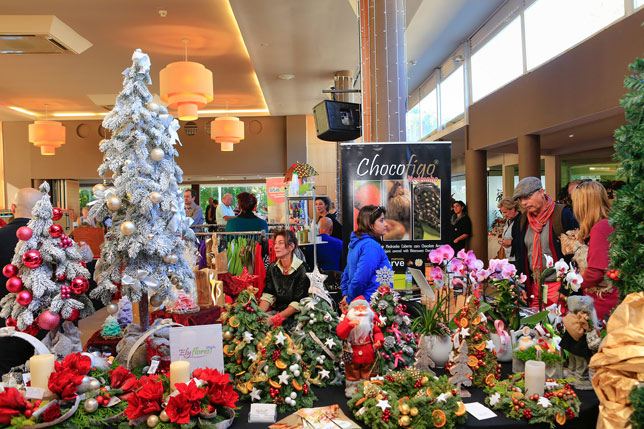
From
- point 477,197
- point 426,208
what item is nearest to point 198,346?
point 426,208

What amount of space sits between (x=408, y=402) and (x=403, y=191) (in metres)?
2.33

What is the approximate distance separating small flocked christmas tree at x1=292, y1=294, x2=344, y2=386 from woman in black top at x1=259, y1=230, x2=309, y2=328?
110 centimetres

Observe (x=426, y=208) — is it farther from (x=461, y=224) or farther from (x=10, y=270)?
(x=461, y=224)

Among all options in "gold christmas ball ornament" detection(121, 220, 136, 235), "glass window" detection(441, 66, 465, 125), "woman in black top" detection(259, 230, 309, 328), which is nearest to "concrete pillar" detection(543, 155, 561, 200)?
"glass window" detection(441, 66, 465, 125)

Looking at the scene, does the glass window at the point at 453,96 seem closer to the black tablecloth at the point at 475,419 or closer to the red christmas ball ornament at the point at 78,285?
→ the black tablecloth at the point at 475,419

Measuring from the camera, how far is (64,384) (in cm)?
181

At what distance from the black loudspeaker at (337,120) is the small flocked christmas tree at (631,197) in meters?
3.22

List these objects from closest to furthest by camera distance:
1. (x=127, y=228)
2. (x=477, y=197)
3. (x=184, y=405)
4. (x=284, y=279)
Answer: (x=184, y=405)
(x=127, y=228)
(x=284, y=279)
(x=477, y=197)

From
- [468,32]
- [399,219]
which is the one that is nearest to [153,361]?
[399,219]

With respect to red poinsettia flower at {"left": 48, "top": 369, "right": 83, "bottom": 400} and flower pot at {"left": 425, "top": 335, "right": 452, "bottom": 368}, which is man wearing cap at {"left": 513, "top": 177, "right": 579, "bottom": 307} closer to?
flower pot at {"left": 425, "top": 335, "right": 452, "bottom": 368}

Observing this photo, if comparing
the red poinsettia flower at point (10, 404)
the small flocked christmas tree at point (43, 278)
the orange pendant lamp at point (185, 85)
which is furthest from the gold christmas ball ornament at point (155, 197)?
the orange pendant lamp at point (185, 85)

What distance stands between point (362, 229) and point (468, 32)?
21.7 feet

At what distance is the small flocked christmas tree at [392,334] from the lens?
85.6 inches

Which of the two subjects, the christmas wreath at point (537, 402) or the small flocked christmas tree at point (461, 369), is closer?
the christmas wreath at point (537, 402)
